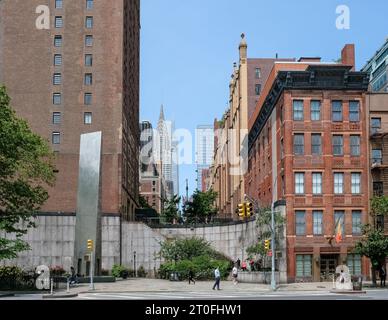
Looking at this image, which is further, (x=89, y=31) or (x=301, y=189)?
(x=89, y=31)

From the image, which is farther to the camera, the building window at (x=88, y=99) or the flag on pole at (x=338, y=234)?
the building window at (x=88, y=99)

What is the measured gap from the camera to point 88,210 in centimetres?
6781

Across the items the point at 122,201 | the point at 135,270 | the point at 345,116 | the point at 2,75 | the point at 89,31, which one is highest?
the point at 89,31

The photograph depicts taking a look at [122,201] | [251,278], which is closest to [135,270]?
[122,201]

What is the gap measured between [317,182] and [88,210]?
81.8 ft

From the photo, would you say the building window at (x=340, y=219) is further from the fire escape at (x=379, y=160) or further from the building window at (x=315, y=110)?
the building window at (x=315, y=110)

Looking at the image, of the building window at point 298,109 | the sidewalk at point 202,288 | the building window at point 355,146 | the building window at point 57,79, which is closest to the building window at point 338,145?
the building window at point 355,146

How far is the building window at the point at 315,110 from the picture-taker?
60.9m

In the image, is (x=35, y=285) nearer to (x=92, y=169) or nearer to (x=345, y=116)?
(x=92, y=169)

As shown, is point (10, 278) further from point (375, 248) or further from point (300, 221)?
point (375, 248)

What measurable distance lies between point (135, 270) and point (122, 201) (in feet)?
30.5

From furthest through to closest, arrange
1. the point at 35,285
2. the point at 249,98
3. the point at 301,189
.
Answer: the point at 249,98 → the point at 301,189 → the point at 35,285

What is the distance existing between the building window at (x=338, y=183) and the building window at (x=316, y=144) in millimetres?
2809
